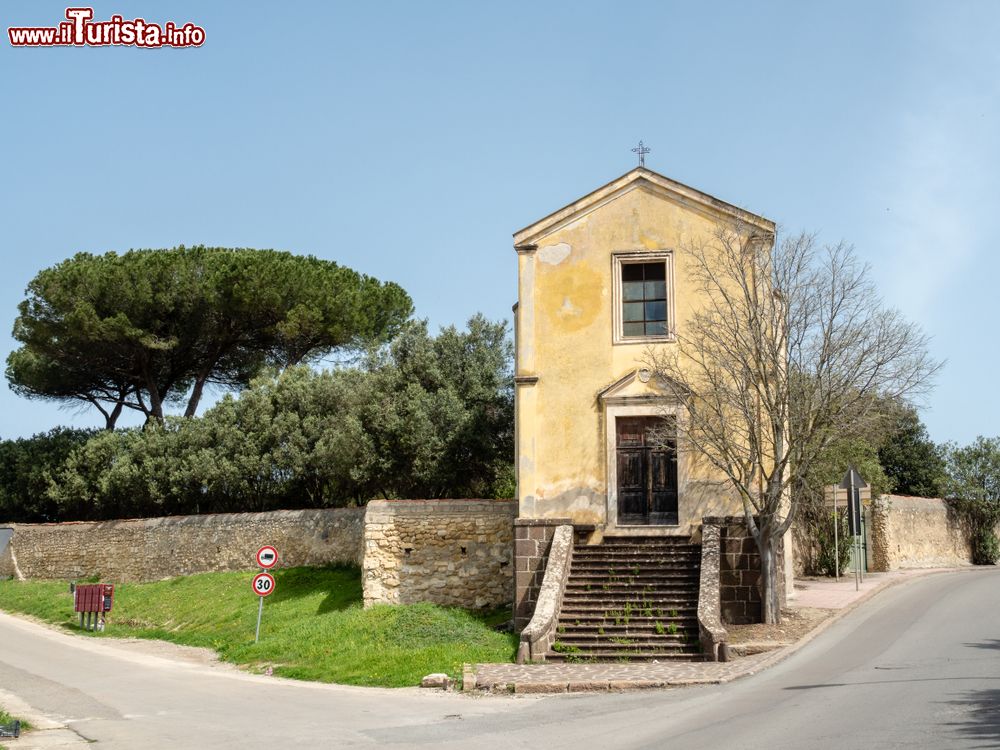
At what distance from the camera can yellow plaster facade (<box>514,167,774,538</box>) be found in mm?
19719

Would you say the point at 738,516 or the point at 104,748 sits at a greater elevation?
the point at 738,516

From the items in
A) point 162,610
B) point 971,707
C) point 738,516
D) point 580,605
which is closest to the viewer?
point 971,707

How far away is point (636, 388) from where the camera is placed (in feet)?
65.0

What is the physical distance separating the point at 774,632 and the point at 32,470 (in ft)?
103

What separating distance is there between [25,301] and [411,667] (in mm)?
27660

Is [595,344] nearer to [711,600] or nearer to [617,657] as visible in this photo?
[711,600]

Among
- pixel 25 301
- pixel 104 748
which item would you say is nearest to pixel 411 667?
pixel 104 748

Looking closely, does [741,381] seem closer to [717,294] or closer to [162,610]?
[717,294]

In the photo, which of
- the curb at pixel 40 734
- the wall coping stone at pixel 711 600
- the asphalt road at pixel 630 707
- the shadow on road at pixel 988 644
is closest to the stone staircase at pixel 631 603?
the wall coping stone at pixel 711 600

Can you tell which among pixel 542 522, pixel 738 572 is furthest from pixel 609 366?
pixel 738 572

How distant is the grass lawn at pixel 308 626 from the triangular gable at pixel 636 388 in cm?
487

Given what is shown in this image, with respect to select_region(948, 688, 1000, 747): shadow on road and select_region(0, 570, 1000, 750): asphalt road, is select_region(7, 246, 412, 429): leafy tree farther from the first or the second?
select_region(948, 688, 1000, 747): shadow on road

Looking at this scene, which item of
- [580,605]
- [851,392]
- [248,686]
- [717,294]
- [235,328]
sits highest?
[235,328]

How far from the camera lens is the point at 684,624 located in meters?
16.8
